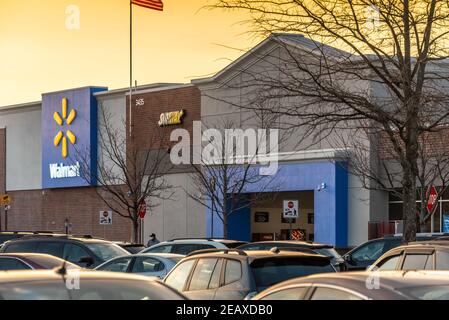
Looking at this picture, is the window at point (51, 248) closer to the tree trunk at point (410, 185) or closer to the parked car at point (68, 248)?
the parked car at point (68, 248)

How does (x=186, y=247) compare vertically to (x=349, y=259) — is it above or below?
above

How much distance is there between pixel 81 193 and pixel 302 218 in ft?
48.2

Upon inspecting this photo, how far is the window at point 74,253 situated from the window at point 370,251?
6831mm

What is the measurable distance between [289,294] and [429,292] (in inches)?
44.2

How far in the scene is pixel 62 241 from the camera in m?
22.7

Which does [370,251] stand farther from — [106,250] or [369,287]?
[369,287]

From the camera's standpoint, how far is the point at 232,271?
12.6 metres

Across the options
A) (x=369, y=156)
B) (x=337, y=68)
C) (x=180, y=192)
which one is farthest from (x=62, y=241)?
(x=180, y=192)

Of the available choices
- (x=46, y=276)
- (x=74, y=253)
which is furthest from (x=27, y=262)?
(x=46, y=276)

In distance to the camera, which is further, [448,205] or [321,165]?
[321,165]

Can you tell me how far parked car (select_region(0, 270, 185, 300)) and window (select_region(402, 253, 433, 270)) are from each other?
5.56 m

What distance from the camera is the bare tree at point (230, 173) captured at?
40.9m
